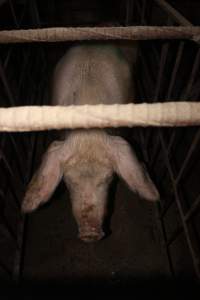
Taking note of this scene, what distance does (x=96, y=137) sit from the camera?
1969 millimetres

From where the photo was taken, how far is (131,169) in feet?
6.33

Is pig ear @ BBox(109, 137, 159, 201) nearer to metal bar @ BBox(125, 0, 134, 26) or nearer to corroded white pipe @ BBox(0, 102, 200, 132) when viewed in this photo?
corroded white pipe @ BBox(0, 102, 200, 132)

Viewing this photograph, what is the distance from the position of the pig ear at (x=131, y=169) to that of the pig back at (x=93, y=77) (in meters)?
0.45

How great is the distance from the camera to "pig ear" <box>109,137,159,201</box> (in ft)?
6.32

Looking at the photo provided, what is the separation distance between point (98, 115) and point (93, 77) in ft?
5.14

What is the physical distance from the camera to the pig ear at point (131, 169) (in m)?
1.93

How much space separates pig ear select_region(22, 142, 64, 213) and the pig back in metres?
0.48

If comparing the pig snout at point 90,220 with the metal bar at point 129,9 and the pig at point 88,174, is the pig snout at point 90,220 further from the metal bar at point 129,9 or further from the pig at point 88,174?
the metal bar at point 129,9

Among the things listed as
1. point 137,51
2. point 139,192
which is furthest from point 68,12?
point 139,192

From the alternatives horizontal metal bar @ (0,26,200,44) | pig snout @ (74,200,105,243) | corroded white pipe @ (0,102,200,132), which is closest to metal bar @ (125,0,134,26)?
horizontal metal bar @ (0,26,200,44)

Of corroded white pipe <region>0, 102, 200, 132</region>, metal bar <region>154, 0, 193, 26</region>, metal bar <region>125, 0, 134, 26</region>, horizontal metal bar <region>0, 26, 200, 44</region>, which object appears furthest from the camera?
metal bar <region>125, 0, 134, 26</region>

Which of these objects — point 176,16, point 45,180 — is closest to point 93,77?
point 176,16

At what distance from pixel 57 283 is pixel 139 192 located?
97 centimetres

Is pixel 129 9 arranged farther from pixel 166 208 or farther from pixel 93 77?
pixel 166 208
